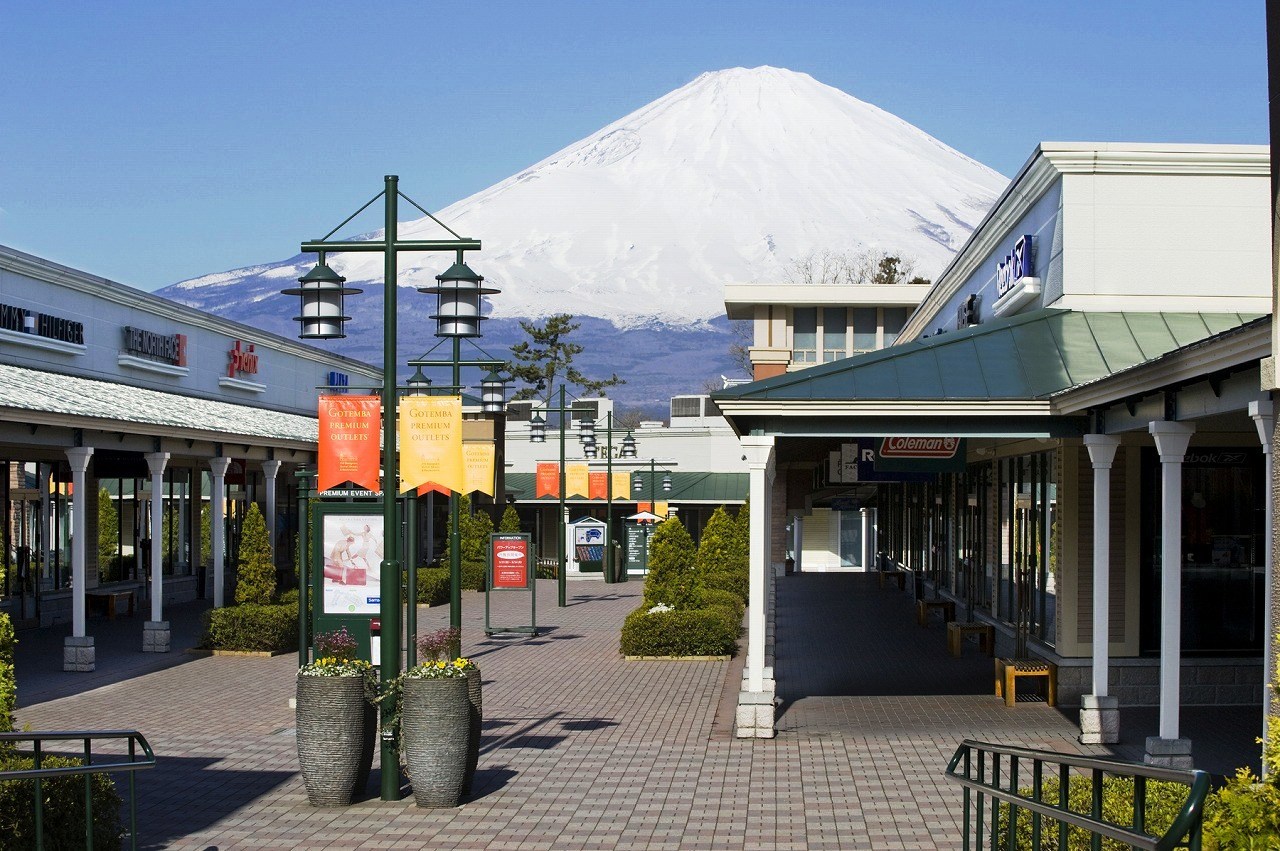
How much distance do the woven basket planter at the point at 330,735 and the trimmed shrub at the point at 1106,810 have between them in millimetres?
5424

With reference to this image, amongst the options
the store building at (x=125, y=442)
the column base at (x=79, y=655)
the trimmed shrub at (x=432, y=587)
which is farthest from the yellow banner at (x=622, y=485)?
the column base at (x=79, y=655)

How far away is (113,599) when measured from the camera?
31062 millimetres

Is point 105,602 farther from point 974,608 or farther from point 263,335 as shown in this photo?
point 974,608

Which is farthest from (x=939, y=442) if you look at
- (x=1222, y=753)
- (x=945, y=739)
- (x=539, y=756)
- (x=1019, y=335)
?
(x=539, y=756)

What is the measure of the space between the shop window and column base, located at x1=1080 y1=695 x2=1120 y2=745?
43601mm

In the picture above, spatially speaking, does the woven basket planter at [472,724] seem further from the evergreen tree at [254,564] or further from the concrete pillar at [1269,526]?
the evergreen tree at [254,564]

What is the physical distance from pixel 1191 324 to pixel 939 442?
3.25m

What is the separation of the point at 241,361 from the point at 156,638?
16.0 metres

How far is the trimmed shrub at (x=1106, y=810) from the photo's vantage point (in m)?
7.92

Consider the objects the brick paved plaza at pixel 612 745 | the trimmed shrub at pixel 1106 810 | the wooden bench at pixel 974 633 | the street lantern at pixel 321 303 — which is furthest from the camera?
the wooden bench at pixel 974 633

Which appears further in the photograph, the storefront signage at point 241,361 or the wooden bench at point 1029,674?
the storefront signage at point 241,361

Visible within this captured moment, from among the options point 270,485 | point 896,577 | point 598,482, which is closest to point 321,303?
point 270,485

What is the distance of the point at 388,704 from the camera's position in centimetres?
1233

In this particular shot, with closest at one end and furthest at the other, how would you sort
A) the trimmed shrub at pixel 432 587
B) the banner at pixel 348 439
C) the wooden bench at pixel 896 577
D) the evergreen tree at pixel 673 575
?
1. the banner at pixel 348 439
2. the evergreen tree at pixel 673 575
3. the trimmed shrub at pixel 432 587
4. the wooden bench at pixel 896 577
